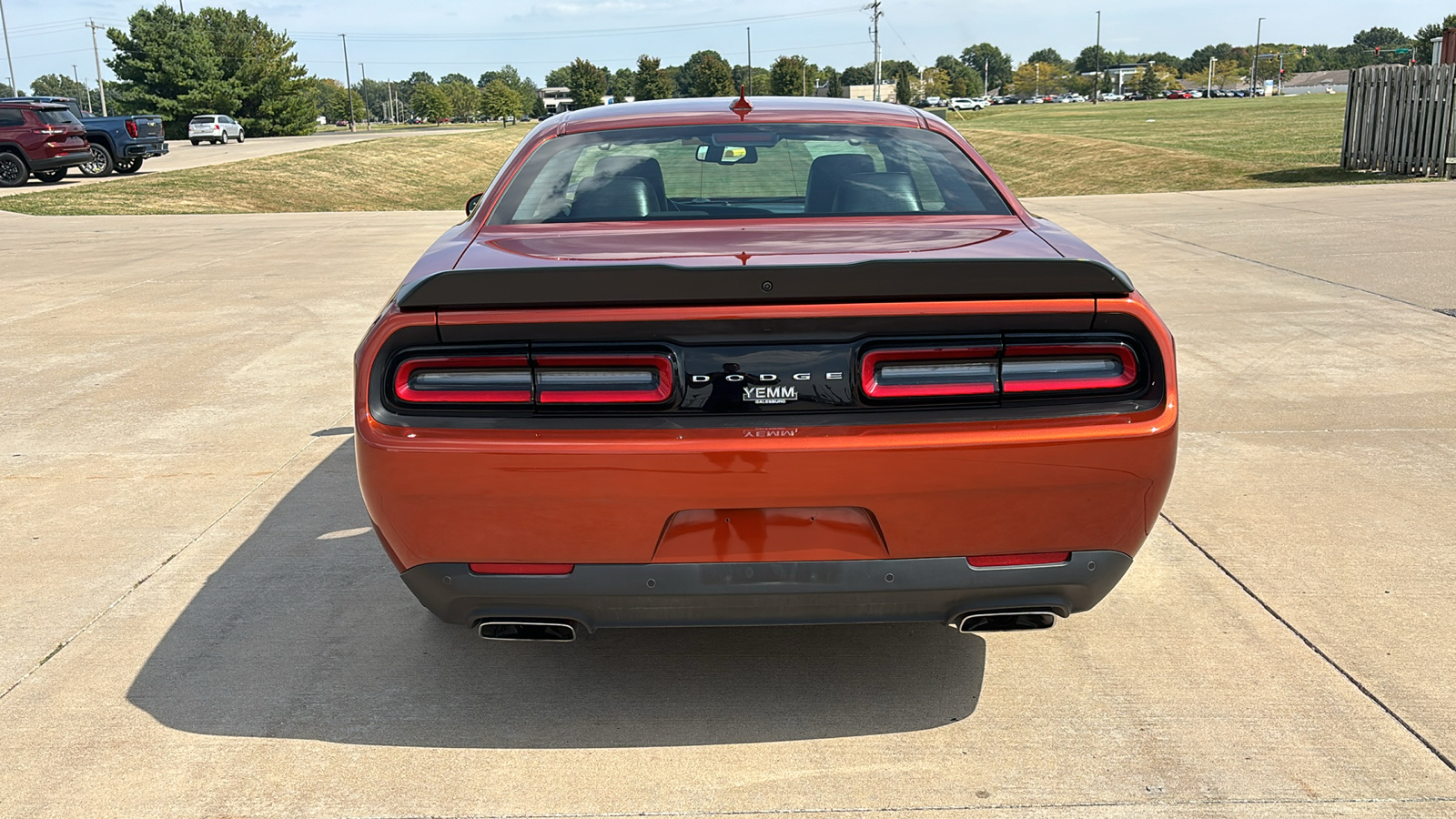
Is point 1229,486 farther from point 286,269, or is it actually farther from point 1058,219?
point 1058,219

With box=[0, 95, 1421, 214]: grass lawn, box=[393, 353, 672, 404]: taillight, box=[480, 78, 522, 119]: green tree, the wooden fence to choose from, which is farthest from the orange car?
box=[480, 78, 522, 119]: green tree

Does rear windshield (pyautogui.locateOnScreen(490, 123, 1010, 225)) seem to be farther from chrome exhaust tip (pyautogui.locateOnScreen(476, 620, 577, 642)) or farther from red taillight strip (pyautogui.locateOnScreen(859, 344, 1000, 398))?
chrome exhaust tip (pyautogui.locateOnScreen(476, 620, 577, 642))

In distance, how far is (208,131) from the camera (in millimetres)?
54656

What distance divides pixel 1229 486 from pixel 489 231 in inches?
126

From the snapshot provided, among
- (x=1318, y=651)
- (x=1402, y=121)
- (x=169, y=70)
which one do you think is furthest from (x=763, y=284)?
(x=169, y=70)

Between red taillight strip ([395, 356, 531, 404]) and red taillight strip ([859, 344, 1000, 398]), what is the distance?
2.52 feet

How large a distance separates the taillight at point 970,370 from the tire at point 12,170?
29.2 metres

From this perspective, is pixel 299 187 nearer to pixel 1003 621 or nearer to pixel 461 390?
pixel 461 390

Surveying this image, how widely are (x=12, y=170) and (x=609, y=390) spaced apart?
95.9 feet

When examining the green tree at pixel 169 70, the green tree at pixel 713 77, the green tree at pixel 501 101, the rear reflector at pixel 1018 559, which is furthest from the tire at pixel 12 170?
the green tree at pixel 501 101

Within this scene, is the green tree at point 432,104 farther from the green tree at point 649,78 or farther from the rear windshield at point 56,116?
the rear windshield at point 56,116

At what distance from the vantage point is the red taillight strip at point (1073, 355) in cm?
276

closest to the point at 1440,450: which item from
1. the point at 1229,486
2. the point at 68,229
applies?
the point at 1229,486

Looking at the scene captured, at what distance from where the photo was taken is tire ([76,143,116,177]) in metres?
29.2
